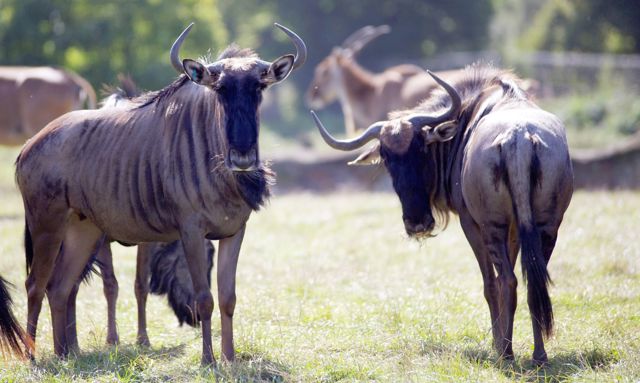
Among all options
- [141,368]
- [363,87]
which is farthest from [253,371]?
[363,87]

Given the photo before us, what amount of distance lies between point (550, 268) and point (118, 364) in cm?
468

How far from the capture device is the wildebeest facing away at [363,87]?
57.4 feet

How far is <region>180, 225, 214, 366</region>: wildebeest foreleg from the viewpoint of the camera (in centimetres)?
589

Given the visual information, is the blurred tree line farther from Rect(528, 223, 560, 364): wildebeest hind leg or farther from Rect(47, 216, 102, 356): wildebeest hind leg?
Rect(528, 223, 560, 364): wildebeest hind leg

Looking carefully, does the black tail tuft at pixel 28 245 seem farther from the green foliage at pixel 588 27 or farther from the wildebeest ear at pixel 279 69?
the green foliage at pixel 588 27

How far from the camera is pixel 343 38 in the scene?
105 ft

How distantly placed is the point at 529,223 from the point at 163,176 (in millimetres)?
2445

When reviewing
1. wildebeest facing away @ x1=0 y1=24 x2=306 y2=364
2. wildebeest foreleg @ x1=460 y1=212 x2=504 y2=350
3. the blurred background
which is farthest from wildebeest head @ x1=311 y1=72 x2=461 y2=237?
the blurred background

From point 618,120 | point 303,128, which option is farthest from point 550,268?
point 303,128

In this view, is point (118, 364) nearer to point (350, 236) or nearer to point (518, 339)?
point (518, 339)

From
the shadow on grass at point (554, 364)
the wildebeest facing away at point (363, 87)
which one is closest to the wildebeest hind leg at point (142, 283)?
the shadow on grass at point (554, 364)

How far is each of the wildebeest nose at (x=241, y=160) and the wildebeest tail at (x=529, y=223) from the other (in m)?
1.60

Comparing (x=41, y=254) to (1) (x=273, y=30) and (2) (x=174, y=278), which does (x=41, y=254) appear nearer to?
(2) (x=174, y=278)

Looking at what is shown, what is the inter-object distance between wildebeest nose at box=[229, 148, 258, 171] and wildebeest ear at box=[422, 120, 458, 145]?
A: 5.33 feet
